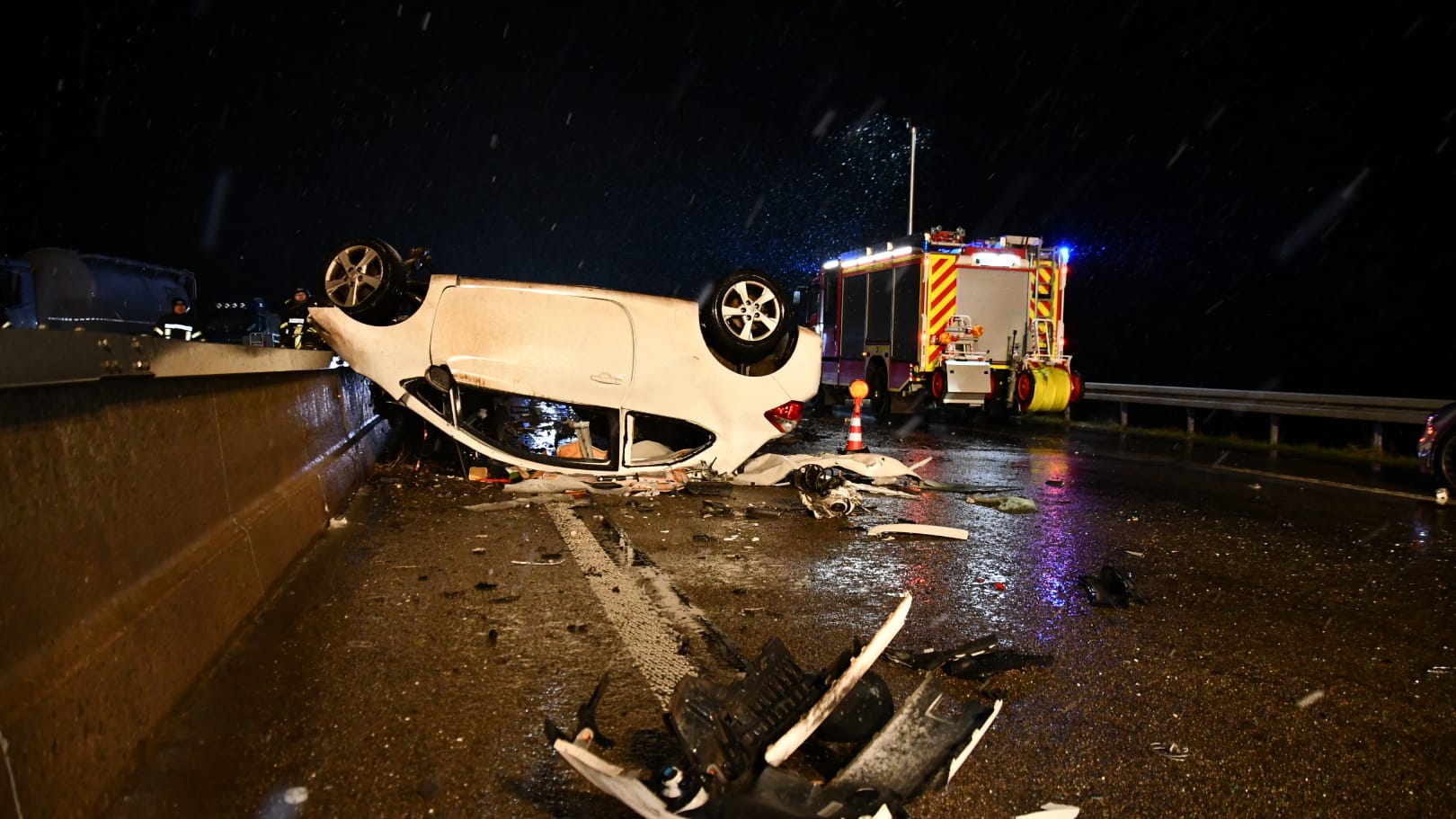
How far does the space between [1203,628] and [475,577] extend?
362 centimetres

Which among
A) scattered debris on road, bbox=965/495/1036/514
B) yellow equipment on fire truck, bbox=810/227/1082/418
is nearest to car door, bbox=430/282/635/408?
scattered debris on road, bbox=965/495/1036/514

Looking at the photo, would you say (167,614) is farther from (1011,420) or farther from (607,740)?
(1011,420)

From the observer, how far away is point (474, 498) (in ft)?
22.5

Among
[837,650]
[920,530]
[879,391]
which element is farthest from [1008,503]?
[879,391]

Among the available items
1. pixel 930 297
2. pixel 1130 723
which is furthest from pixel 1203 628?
pixel 930 297

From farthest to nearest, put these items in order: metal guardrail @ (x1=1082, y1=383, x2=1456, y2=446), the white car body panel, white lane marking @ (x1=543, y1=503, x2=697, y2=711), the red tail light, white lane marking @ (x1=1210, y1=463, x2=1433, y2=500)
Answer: metal guardrail @ (x1=1082, y1=383, x2=1456, y2=446) → white lane marking @ (x1=1210, y1=463, x2=1433, y2=500) → the red tail light → the white car body panel → white lane marking @ (x1=543, y1=503, x2=697, y2=711)

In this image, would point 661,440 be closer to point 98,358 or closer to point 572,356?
point 572,356

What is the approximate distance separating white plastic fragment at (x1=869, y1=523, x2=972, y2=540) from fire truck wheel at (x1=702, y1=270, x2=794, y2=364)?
2112 millimetres

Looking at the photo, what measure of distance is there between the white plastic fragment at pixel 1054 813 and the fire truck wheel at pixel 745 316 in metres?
5.38

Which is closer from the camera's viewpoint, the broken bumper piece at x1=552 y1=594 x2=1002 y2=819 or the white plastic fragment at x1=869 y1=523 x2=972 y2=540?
the broken bumper piece at x1=552 y1=594 x2=1002 y2=819

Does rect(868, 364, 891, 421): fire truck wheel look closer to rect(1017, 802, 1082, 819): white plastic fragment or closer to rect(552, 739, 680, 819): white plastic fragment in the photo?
rect(1017, 802, 1082, 819): white plastic fragment

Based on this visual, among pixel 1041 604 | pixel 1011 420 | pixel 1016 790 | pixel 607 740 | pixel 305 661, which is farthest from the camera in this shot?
pixel 1011 420

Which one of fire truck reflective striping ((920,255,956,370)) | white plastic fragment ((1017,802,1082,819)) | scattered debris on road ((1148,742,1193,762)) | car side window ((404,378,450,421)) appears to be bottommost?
scattered debris on road ((1148,742,1193,762))

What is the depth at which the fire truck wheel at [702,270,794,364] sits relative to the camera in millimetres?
7445
